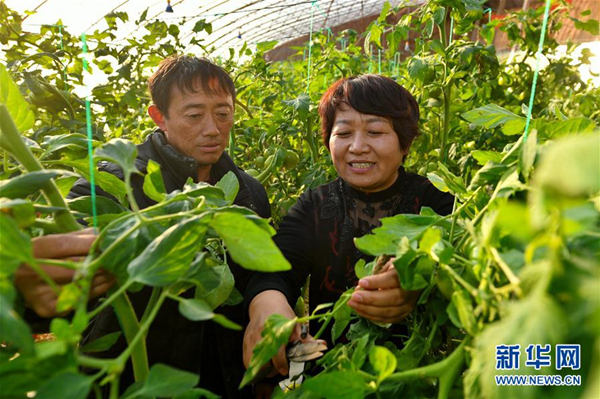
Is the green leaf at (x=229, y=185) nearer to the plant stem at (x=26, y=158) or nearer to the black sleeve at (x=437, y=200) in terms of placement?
the plant stem at (x=26, y=158)

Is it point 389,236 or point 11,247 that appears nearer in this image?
point 11,247

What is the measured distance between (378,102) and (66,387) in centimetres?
87

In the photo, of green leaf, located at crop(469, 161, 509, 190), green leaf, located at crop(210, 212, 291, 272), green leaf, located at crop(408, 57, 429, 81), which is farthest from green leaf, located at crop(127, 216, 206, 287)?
green leaf, located at crop(408, 57, 429, 81)

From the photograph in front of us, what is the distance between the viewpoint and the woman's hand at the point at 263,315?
1.99 feet

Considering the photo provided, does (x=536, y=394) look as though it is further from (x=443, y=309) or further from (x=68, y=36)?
(x=68, y=36)

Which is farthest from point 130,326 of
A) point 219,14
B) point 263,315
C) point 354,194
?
point 219,14

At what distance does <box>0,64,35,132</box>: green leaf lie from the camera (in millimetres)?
419

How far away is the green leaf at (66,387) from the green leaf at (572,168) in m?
0.25

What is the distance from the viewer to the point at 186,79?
1.19 m

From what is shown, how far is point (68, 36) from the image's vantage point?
151 cm

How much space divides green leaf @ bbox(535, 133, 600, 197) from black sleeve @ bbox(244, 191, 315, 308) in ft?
2.26

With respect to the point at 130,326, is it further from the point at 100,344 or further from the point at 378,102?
the point at 378,102

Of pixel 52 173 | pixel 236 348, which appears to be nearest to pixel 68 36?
pixel 236 348

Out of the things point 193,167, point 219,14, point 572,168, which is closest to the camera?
point 572,168
